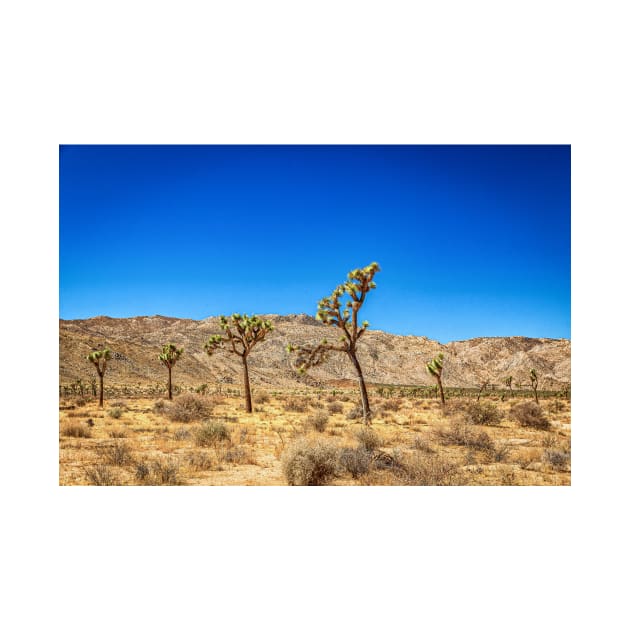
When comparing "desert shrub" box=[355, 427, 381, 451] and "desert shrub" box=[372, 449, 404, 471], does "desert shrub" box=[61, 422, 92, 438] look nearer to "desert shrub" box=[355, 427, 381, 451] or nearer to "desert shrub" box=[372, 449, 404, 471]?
"desert shrub" box=[355, 427, 381, 451]

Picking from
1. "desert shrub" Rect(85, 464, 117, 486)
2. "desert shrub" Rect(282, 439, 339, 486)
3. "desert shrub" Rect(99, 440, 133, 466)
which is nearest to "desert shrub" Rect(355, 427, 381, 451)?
"desert shrub" Rect(282, 439, 339, 486)

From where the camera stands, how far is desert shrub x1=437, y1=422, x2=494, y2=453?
11.8m

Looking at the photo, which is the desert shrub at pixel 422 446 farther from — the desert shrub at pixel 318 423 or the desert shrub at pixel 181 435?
the desert shrub at pixel 181 435

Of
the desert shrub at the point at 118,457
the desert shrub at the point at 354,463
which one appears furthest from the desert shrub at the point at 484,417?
the desert shrub at the point at 118,457

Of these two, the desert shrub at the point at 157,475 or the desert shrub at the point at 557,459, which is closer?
the desert shrub at the point at 157,475

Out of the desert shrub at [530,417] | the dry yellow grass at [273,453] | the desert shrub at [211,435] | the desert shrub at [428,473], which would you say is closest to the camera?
the desert shrub at [428,473]

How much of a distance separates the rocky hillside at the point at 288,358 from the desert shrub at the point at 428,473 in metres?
41.8

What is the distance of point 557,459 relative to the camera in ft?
32.6

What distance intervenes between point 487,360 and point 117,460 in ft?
218

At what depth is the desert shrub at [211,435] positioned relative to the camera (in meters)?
12.0

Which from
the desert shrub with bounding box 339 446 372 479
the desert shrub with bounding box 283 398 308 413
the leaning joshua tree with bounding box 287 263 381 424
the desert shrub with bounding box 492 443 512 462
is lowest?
the desert shrub with bounding box 283 398 308 413

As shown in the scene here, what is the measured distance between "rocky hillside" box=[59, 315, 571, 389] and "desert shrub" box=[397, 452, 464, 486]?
137ft

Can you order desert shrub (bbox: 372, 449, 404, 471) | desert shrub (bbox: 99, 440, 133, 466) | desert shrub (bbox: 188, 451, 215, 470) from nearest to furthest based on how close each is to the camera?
desert shrub (bbox: 372, 449, 404, 471), desert shrub (bbox: 188, 451, 215, 470), desert shrub (bbox: 99, 440, 133, 466)

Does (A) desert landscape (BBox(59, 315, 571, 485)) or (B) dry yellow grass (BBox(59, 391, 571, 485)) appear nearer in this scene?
(A) desert landscape (BBox(59, 315, 571, 485))
